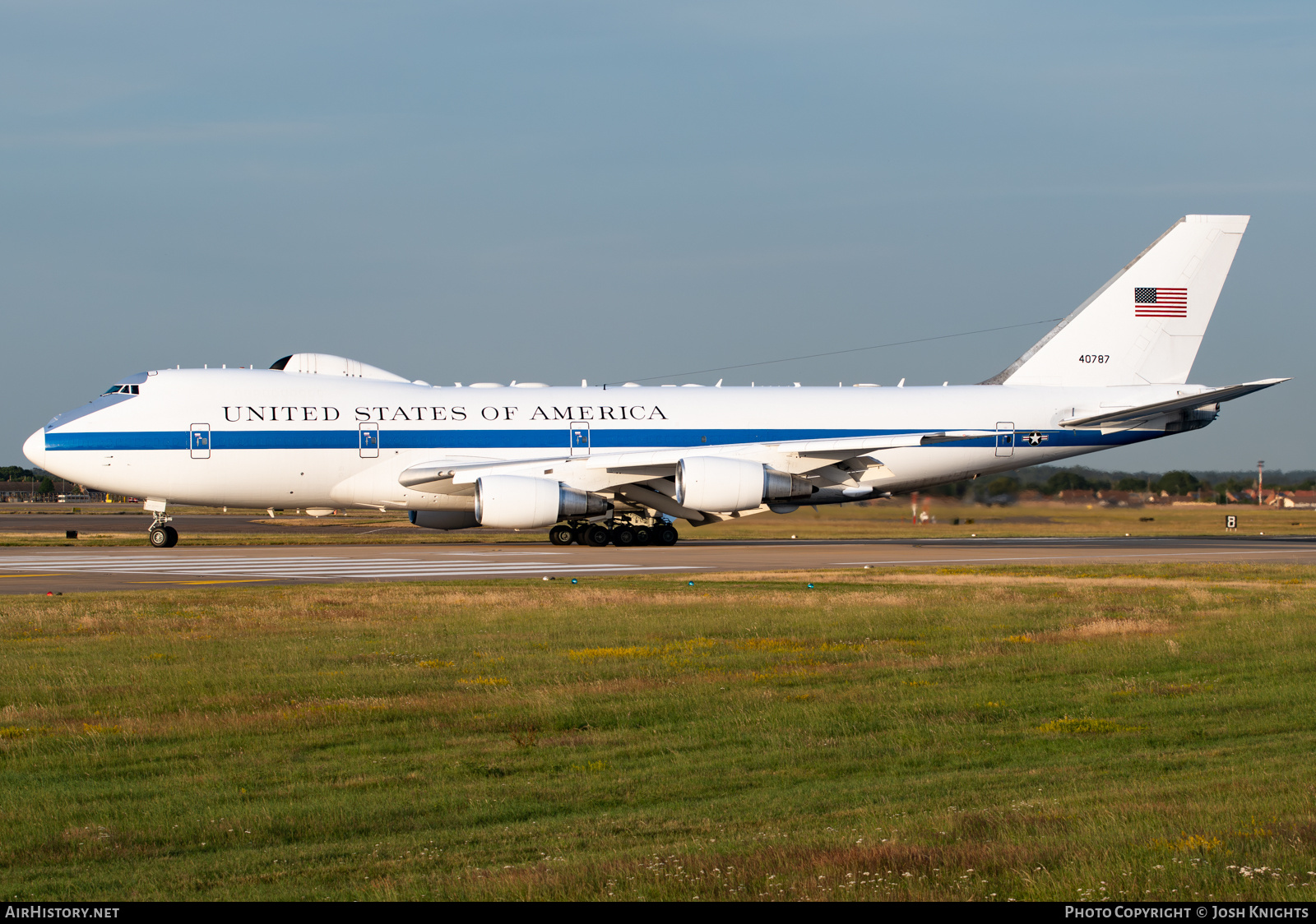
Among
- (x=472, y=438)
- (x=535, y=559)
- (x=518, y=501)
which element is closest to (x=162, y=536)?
(x=472, y=438)

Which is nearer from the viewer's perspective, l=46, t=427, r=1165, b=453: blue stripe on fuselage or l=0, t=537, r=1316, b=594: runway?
l=0, t=537, r=1316, b=594: runway

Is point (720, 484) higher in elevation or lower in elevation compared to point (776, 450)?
lower

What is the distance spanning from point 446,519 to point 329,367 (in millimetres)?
5745

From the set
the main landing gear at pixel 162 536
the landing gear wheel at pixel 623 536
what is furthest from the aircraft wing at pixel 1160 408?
the main landing gear at pixel 162 536

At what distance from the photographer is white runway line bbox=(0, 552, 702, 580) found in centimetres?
2552

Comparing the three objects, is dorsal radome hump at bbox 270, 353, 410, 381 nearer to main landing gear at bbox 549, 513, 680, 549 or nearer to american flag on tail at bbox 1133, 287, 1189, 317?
main landing gear at bbox 549, 513, 680, 549

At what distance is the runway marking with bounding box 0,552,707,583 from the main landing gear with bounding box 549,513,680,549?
4403 mm

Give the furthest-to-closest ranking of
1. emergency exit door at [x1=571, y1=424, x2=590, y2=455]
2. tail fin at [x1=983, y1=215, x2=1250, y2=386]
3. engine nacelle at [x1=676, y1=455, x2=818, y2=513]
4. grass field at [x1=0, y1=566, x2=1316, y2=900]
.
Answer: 1. tail fin at [x1=983, y1=215, x2=1250, y2=386]
2. emergency exit door at [x1=571, y1=424, x2=590, y2=455]
3. engine nacelle at [x1=676, y1=455, x2=818, y2=513]
4. grass field at [x1=0, y1=566, x2=1316, y2=900]

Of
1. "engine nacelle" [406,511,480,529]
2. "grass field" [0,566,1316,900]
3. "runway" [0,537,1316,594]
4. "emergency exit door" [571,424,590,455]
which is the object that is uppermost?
"emergency exit door" [571,424,590,455]

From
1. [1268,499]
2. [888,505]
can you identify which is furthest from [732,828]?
[1268,499]

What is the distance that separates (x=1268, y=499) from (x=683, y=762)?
72.2 m

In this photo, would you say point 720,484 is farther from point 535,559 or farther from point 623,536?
point 535,559

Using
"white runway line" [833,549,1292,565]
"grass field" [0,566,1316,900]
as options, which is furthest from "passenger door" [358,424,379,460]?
"grass field" [0,566,1316,900]

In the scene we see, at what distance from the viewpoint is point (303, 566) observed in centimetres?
2741
